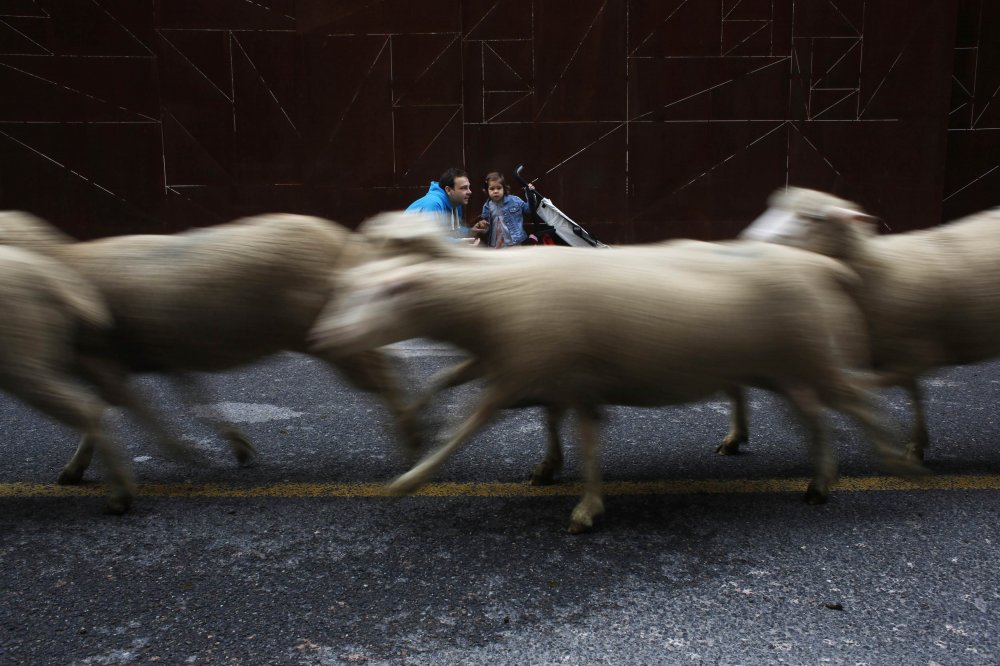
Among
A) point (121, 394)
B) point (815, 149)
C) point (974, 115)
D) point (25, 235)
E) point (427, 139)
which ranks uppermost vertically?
point (974, 115)

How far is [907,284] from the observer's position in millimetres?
3240

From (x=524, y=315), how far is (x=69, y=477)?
2.29 meters

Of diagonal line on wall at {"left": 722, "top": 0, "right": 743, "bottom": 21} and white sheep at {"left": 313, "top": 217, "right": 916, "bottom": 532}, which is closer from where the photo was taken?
white sheep at {"left": 313, "top": 217, "right": 916, "bottom": 532}

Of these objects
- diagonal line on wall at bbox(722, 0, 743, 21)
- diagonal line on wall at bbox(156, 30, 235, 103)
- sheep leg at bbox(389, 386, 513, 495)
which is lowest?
sheep leg at bbox(389, 386, 513, 495)

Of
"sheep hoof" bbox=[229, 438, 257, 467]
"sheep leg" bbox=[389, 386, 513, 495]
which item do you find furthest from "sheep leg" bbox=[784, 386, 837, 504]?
"sheep hoof" bbox=[229, 438, 257, 467]

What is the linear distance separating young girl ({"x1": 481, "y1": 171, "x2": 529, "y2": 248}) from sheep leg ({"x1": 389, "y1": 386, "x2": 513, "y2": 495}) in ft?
14.8

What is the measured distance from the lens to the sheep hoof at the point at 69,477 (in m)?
3.57

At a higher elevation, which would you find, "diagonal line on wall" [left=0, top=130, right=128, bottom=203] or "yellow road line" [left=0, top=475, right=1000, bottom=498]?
"diagonal line on wall" [left=0, top=130, right=128, bottom=203]

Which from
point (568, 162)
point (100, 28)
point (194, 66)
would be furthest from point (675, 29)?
point (100, 28)

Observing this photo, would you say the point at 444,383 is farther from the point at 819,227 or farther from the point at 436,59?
the point at 436,59

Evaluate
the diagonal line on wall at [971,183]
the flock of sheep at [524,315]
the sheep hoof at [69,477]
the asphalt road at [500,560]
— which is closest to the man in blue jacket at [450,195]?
the asphalt road at [500,560]

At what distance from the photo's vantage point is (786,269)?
291 cm

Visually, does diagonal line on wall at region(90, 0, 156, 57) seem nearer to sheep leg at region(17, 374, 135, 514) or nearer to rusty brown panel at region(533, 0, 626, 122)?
rusty brown panel at region(533, 0, 626, 122)

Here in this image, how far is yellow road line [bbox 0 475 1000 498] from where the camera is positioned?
3412mm
